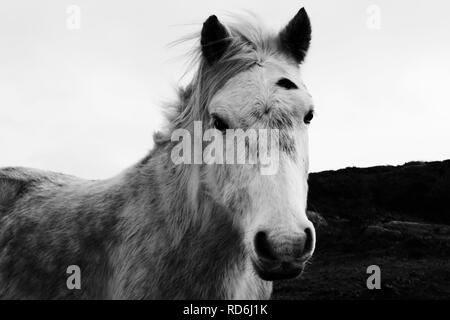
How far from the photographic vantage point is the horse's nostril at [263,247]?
3195mm

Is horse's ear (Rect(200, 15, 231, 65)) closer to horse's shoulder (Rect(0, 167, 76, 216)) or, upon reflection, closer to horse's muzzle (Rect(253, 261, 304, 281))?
horse's muzzle (Rect(253, 261, 304, 281))

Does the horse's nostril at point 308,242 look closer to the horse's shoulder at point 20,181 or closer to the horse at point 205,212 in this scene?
the horse at point 205,212

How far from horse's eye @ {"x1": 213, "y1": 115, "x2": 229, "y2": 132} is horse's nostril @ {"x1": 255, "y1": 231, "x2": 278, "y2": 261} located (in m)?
0.90

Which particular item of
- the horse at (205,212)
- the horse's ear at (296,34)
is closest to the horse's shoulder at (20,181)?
the horse at (205,212)

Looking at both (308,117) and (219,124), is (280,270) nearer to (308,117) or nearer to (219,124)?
(219,124)

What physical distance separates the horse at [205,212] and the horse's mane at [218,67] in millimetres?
11

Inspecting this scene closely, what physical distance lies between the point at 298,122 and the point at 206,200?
0.96 meters

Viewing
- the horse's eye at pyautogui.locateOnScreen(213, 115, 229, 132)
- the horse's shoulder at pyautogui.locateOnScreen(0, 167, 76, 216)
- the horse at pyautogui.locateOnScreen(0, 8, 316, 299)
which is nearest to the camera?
the horse at pyautogui.locateOnScreen(0, 8, 316, 299)

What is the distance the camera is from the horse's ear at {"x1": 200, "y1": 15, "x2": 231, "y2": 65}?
419 centimetres

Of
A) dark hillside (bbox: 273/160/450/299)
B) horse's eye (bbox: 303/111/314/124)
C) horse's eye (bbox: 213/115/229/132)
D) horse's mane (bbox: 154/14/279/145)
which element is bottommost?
dark hillside (bbox: 273/160/450/299)

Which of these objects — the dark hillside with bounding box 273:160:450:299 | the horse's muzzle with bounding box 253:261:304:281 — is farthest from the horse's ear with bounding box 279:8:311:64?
the dark hillside with bounding box 273:160:450:299

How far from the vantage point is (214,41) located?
421cm

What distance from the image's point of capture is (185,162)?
422cm

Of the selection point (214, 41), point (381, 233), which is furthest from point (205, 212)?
point (381, 233)
